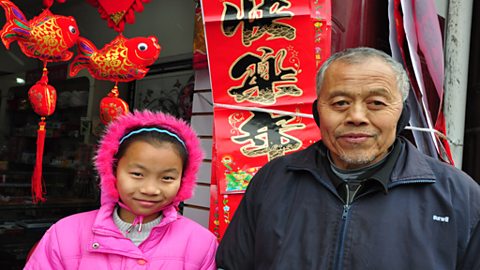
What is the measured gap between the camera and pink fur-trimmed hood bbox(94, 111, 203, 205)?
6.04 ft

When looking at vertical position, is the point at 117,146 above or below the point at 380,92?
below

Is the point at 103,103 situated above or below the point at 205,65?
below

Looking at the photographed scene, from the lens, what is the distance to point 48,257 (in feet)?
5.67

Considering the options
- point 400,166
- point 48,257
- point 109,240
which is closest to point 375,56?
point 400,166

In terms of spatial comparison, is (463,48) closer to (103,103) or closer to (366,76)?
(366,76)

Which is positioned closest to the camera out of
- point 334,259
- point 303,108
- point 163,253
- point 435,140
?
point 334,259

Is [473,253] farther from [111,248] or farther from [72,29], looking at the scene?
[72,29]

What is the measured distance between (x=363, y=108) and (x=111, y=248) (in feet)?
3.79

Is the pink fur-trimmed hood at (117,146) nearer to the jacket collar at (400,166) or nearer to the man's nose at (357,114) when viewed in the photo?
the jacket collar at (400,166)

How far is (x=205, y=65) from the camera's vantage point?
11.0ft

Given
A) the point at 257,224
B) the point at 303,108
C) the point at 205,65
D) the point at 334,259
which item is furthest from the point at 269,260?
the point at 205,65

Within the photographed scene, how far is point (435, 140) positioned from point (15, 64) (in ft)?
15.2

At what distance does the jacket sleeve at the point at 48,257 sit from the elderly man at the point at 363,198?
693 mm

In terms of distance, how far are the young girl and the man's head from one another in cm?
68
